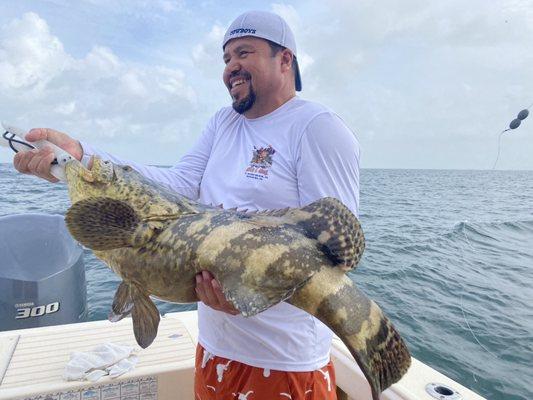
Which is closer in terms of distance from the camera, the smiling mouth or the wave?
the smiling mouth

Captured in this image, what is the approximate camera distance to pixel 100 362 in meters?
4.39

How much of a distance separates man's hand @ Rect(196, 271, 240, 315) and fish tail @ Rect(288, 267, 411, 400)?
0.40 m

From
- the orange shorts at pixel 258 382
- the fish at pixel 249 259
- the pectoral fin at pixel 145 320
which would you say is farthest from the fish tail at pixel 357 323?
the pectoral fin at pixel 145 320

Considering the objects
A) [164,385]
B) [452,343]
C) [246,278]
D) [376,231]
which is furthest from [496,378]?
[376,231]

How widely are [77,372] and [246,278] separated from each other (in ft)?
9.40

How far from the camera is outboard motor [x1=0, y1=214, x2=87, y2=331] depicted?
5809 mm

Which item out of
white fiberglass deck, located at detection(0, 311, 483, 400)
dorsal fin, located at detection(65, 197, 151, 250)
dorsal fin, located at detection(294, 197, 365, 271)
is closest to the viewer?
Answer: dorsal fin, located at detection(294, 197, 365, 271)

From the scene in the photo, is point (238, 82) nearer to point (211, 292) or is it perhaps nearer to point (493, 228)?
point (211, 292)

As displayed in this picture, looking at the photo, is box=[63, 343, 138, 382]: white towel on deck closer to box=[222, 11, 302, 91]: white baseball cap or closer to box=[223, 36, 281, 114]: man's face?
box=[223, 36, 281, 114]: man's face

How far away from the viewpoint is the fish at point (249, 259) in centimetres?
245

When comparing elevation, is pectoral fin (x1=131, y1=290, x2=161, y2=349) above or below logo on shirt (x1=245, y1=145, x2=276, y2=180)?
below

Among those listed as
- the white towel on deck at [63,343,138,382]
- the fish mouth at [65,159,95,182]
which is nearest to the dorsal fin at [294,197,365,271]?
the fish mouth at [65,159,95,182]

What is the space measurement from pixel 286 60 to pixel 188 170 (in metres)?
1.26

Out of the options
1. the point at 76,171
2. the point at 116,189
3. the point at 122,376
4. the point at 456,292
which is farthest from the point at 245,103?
the point at 456,292
